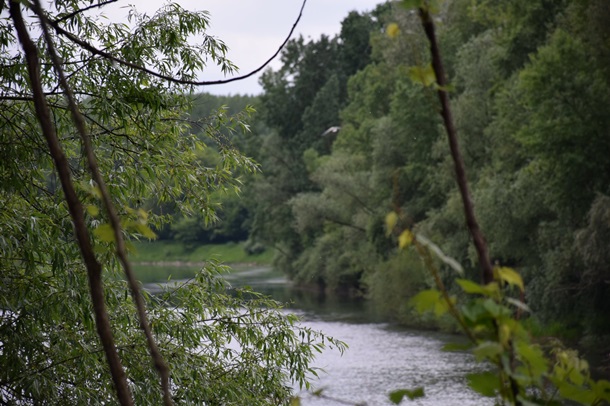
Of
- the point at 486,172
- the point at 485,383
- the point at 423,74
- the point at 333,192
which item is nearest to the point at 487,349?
the point at 485,383

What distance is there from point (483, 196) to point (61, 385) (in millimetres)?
17443

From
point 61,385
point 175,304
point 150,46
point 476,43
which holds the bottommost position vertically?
point 61,385

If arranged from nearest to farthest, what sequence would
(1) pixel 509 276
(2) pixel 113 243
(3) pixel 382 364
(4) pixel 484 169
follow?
1. (1) pixel 509 276
2. (2) pixel 113 243
3. (3) pixel 382 364
4. (4) pixel 484 169

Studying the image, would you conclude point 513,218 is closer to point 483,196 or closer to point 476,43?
point 483,196

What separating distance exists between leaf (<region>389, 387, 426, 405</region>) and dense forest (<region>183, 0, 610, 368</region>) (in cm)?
25

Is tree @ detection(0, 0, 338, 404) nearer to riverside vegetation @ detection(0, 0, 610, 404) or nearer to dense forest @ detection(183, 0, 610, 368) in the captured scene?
riverside vegetation @ detection(0, 0, 610, 404)

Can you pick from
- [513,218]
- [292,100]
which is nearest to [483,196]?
[513,218]

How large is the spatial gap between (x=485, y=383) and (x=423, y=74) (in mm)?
376

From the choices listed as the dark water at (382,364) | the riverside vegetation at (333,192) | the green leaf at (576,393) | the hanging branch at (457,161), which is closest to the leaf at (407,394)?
the riverside vegetation at (333,192)

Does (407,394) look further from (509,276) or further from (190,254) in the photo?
(190,254)

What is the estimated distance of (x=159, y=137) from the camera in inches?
310

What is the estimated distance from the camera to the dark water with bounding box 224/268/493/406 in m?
16.6

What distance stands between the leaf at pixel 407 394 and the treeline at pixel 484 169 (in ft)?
0.81

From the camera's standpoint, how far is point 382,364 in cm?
2030
